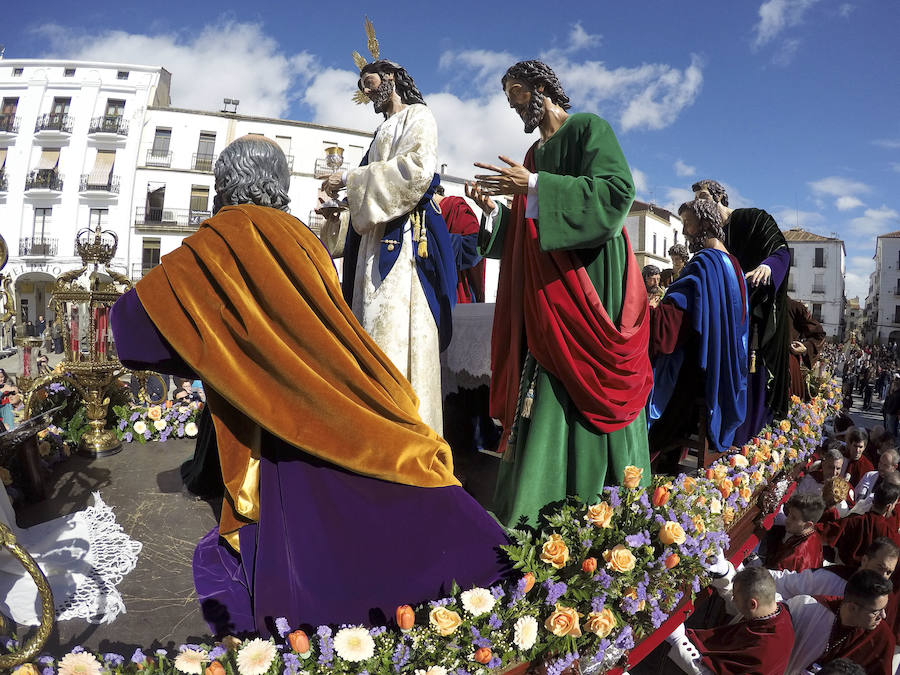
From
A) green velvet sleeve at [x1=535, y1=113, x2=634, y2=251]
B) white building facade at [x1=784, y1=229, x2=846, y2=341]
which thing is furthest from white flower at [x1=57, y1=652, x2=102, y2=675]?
white building facade at [x1=784, y1=229, x2=846, y2=341]


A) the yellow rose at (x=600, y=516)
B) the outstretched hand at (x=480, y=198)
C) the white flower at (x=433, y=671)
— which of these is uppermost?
the outstretched hand at (x=480, y=198)

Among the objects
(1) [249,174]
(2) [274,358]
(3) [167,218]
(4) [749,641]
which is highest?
(3) [167,218]

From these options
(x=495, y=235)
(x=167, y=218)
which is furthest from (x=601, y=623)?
(x=167, y=218)

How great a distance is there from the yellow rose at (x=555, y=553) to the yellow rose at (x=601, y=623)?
20 cm

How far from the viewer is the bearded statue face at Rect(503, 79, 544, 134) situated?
2.81 metres

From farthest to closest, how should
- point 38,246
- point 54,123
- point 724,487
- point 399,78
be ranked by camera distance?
point 54,123 < point 38,246 < point 399,78 < point 724,487

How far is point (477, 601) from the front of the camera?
1871 millimetres

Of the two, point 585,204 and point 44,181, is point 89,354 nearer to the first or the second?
point 585,204

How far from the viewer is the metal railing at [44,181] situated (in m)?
29.6

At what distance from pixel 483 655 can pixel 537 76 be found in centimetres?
256

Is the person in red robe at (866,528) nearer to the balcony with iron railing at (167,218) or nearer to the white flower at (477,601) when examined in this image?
the white flower at (477,601)

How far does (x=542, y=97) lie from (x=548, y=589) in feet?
7.52

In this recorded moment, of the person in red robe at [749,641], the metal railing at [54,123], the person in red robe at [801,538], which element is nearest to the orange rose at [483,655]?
the person in red robe at [749,641]

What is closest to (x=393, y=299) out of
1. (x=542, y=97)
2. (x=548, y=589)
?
(x=542, y=97)
